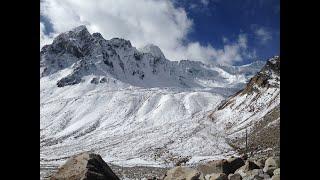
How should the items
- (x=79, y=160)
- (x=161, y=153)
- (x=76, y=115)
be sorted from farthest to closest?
(x=76, y=115)
(x=161, y=153)
(x=79, y=160)

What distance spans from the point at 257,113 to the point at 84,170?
295 feet

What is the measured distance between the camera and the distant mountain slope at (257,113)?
3406 inches

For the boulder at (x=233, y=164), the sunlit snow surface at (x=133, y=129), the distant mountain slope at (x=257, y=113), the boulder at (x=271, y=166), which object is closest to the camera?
the boulder at (x=271, y=166)

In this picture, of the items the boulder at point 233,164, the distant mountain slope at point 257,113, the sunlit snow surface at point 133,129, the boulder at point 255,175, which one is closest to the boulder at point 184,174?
the boulder at point 255,175

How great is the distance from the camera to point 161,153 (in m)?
91.2

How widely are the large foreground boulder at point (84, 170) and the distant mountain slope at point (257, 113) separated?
55.6 meters

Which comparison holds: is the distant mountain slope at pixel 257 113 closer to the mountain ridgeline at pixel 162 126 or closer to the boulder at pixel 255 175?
the mountain ridgeline at pixel 162 126

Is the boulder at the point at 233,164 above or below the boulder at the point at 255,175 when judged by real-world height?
below
